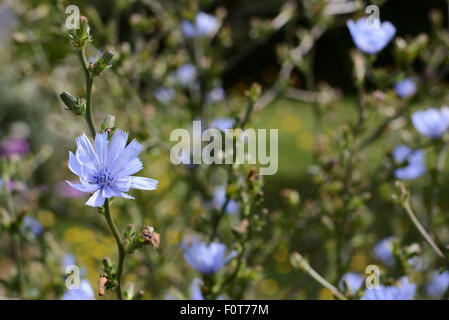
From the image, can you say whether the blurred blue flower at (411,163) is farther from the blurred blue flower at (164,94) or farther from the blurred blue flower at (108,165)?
the blurred blue flower at (108,165)

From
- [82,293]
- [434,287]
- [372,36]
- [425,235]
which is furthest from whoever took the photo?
[434,287]

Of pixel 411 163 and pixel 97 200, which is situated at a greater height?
pixel 411 163

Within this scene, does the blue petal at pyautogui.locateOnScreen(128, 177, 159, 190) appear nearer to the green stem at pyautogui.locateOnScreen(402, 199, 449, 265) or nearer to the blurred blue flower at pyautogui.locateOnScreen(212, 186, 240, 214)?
the green stem at pyautogui.locateOnScreen(402, 199, 449, 265)

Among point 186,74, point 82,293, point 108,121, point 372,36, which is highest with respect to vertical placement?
point 186,74

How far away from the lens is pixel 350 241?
1975 millimetres

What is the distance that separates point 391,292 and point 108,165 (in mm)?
768

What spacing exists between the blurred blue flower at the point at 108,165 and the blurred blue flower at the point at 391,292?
62 cm

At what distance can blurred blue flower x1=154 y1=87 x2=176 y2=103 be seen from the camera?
2.38 metres

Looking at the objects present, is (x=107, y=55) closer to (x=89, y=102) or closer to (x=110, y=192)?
(x=89, y=102)

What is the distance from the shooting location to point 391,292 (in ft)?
3.93

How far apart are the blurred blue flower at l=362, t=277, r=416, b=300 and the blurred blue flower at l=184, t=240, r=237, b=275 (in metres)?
0.42

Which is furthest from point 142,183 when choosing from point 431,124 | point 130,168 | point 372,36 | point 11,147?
point 11,147

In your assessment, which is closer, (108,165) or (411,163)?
(108,165)
